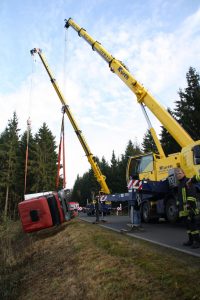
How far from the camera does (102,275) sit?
6.82m

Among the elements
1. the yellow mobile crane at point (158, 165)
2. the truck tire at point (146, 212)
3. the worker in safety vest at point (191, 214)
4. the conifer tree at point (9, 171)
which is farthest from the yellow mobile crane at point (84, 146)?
the worker in safety vest at point (191, 214)

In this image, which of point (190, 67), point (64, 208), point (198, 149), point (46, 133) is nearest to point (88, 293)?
point (198, 149)

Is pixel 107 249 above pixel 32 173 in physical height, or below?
below

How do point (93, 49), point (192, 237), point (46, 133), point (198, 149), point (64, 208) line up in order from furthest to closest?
point (46, 133), point (93, 49), point (64, 208), point (198, 149), point (192, 237)

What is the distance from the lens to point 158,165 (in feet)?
54.2

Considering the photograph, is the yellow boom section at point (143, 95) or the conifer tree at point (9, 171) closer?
the yellow boom section at point (143, 95)

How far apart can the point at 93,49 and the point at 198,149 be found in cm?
1283

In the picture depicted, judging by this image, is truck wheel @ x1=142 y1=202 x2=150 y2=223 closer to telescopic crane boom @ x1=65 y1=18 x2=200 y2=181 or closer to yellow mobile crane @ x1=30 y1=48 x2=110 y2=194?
telescopic crane boom @ x1=65 y1=18 x2=200 y2=181

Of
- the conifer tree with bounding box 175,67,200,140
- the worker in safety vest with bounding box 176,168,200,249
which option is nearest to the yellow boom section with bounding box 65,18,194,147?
the worker in safety vest with bounding box 176,168,200,249

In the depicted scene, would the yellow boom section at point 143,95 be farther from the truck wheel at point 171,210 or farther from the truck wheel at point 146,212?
the truck wheel at point 146,212

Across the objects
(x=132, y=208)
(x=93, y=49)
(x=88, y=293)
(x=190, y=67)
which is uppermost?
(x=190, y=67)

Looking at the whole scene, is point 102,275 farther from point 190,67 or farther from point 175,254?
point 190,67

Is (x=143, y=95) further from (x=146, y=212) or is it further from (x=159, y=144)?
(x=146, y=212)

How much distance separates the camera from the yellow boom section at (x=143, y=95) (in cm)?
1609
